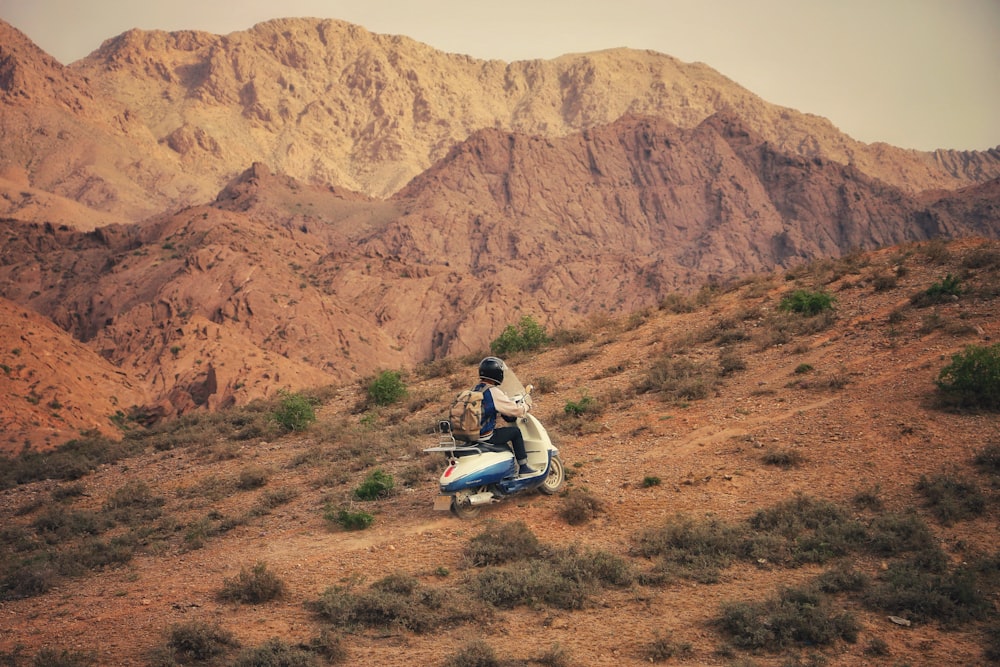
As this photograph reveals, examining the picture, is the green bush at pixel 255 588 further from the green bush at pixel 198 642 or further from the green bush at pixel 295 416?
the green bush at pixel 295 416

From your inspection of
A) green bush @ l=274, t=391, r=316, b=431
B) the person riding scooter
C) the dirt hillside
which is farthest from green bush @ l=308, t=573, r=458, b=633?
green bush @ l=274, t=391, r=316, b=431

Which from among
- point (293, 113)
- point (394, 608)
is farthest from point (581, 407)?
point (293, 113)

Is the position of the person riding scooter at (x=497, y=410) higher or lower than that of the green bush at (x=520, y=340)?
lower

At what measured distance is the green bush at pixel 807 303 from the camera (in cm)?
1719

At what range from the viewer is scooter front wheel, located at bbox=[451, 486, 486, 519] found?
32.9ft

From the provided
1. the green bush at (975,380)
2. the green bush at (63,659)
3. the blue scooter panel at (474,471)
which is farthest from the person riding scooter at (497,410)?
the green bush at (975,380)

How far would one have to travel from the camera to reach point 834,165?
11769 centimetres

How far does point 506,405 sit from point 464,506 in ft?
5.34

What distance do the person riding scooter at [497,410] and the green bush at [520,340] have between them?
1171 cm

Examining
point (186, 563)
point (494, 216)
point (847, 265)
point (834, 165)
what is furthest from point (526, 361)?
point (834, 165)

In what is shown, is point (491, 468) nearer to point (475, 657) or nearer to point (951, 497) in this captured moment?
point (475, 657)

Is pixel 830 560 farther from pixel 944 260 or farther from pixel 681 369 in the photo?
pixel 944 260

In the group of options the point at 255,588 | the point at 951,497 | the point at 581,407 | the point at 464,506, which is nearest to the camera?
the point at 255,588

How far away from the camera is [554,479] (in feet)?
35.7
